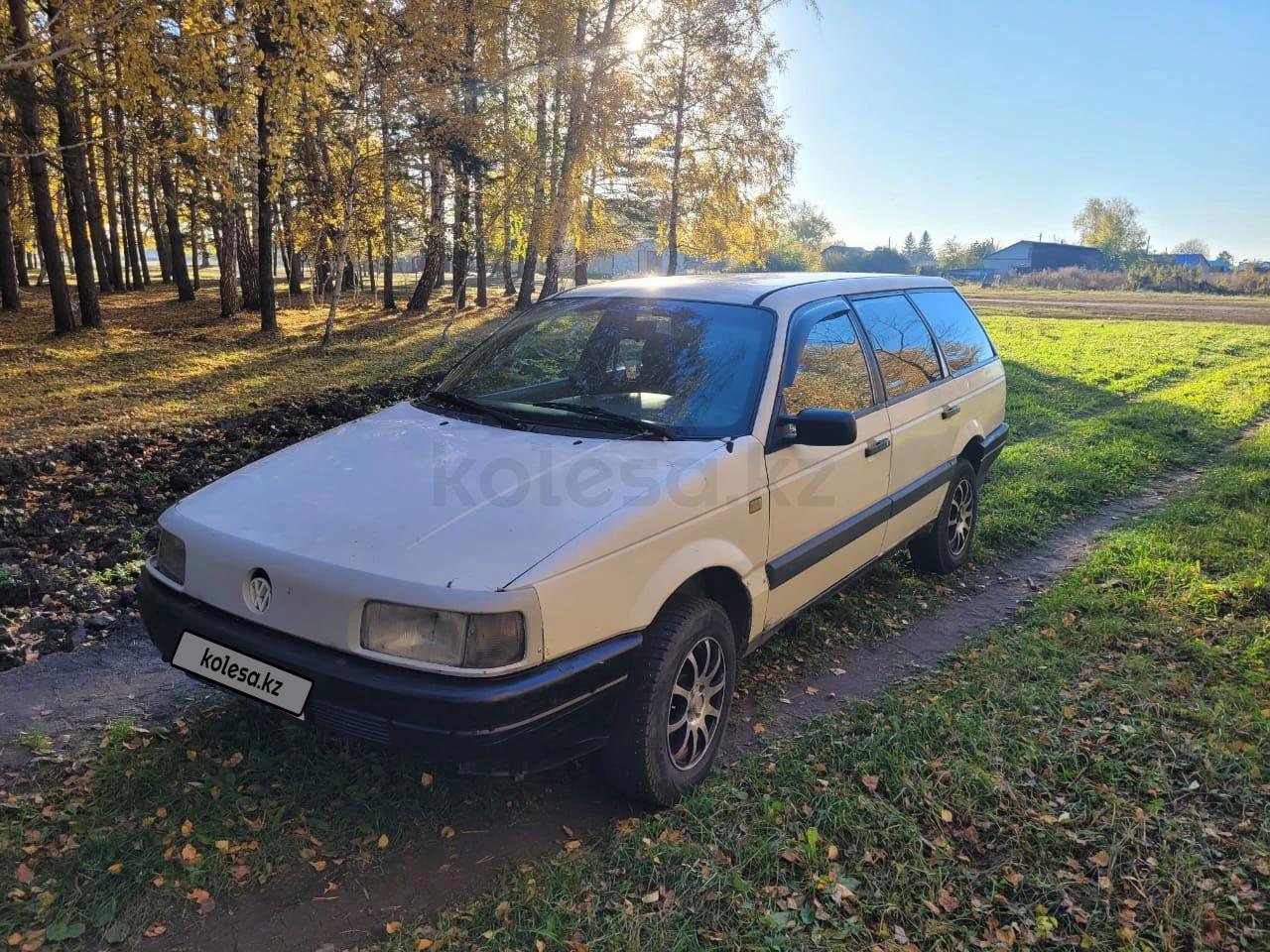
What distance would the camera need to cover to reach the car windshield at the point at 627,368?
11.0 feet

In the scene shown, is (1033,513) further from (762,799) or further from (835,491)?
(762,799)

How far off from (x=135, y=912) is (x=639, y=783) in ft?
5.09

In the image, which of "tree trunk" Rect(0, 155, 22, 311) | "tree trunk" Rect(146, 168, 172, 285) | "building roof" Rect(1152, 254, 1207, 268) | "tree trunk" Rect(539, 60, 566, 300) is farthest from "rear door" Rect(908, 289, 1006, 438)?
"building roof" Rect(1152, 254, 1207, 268)

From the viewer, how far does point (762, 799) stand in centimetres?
299

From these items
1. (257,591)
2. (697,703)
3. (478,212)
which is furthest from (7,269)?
(697,703)

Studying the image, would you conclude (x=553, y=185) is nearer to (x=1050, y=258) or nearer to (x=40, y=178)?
(x=40, y=178)

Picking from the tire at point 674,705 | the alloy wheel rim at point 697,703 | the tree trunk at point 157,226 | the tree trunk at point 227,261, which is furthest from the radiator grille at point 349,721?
the tree trunk at point 157,226

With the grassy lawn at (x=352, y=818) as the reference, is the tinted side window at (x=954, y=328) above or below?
above

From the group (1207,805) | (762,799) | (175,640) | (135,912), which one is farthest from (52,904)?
(1207,805)

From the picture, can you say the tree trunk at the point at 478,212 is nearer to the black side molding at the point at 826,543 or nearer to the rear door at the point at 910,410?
the rear door at the point at 910,410

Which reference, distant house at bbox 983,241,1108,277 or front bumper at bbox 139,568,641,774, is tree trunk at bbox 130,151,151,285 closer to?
front bumper at bbox 139,568,641,774

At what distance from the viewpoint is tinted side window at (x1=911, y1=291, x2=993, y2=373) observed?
505 centimetres

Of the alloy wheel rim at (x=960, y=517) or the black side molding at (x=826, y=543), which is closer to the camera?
the black side molding at (x=826, y=543)

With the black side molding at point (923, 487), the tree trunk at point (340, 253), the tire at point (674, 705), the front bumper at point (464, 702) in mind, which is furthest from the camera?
the tree trunk at point (340, 253)
